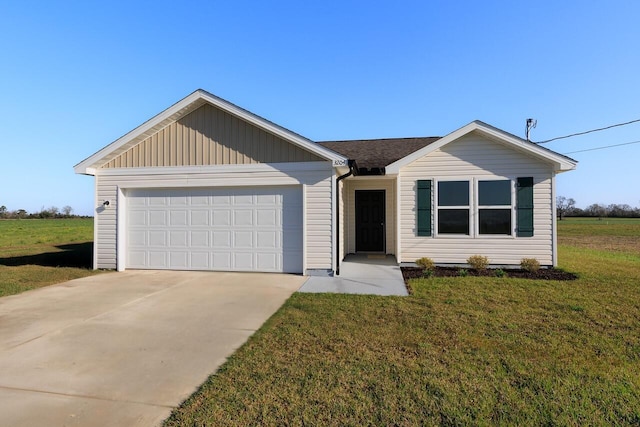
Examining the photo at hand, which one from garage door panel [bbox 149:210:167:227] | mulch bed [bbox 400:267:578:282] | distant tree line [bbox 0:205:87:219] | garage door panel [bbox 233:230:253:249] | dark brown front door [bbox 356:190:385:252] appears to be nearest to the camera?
mulch bed [bbox 400:267:578:282]

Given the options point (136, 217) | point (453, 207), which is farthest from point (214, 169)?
point (453, 207)

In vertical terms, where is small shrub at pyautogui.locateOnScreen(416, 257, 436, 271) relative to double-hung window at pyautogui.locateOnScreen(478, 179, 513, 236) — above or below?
below

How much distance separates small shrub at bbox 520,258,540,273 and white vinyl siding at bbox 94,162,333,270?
5.08m

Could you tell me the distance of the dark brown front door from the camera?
10.7 metres

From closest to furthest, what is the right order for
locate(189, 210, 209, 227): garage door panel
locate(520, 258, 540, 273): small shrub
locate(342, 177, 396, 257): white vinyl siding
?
locate(520, 258, 540, 273): small shrub → locate(189, 210, 209, 227): garage door panel → locate(342, 177, 396, 257): white vinyl siding

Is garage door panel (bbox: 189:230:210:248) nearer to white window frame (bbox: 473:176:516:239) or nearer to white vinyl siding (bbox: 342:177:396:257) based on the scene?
white vinyl siding (bbox: 342:177:396:257)

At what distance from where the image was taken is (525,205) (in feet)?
27.3

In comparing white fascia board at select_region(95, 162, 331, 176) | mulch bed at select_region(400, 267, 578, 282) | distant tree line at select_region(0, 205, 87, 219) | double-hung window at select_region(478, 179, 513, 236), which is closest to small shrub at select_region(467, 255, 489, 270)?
mulch bed at select_region(400, 267, 578, 282)

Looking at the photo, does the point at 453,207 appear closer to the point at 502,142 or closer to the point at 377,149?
the point at 502,142

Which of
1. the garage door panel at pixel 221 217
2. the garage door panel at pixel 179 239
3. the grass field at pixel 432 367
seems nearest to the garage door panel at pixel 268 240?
the garage door panel at pixel 221 217

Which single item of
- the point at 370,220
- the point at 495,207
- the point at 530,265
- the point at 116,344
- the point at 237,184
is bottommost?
the point at 116,344

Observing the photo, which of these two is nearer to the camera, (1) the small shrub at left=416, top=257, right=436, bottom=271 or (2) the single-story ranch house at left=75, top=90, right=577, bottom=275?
(2) the single-story ranch house at left=75, top=90, right=577, bottom=275

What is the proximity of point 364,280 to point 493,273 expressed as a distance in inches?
137

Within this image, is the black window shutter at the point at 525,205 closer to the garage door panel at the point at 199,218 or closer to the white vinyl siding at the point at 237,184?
the white vinyl siding at the point at 237,184
